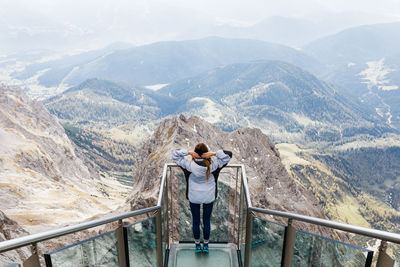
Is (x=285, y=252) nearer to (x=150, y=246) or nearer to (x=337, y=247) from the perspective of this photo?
(x=337, y=247)

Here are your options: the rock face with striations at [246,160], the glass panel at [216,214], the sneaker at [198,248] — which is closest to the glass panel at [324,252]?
the sneaker at [198,248]

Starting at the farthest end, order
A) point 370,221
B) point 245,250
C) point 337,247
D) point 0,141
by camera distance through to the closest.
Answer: point 370,221 → point 0,141 → point 245,250 → point 337,247

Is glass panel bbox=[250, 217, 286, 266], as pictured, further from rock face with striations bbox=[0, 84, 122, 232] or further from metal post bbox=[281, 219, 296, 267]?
rock face with striations bbox=[0, 84, 122, 232]

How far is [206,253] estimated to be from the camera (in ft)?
19.7

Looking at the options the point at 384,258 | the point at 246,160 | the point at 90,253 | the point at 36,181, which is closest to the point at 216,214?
the point at 90,253

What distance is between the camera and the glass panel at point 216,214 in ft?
21.5

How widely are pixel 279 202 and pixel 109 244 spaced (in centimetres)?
1364

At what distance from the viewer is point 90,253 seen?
3.40m

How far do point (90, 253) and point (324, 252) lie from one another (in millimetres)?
2818

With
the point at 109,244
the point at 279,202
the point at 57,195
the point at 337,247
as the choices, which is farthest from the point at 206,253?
the point at 57,195

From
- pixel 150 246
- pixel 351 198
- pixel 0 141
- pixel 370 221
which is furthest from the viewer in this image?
pixel 351 198

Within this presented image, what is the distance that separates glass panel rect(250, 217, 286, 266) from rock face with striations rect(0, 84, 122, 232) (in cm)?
1868

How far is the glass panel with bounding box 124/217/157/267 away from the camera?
401 cm

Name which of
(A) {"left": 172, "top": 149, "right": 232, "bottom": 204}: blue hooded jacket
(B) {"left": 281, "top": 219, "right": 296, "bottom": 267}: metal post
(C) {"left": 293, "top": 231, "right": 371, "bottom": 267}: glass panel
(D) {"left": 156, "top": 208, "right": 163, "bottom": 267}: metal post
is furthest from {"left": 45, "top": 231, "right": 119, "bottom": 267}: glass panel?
(C) {"left": 293, "top": 231, "right": 371, "bottom": 267}: glass panel
